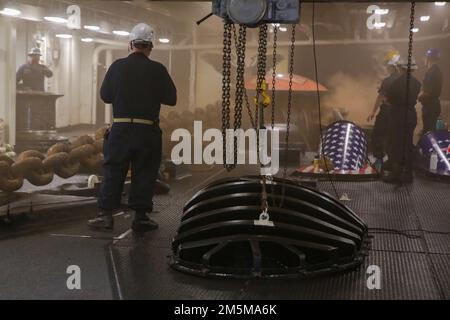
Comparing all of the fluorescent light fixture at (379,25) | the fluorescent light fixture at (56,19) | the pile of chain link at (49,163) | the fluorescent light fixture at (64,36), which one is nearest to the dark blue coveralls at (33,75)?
the fluorescent light fixture at (64,36)

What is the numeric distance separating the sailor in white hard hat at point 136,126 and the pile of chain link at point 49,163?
91 cm

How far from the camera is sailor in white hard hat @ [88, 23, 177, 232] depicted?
396 centimetres

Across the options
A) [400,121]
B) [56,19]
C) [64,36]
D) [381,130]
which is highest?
[56,19]

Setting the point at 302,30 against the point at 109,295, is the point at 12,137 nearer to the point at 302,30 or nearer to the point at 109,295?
the point at 302,30

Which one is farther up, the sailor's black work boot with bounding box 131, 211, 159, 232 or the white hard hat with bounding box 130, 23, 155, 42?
the white hard hat with bounding box 130, 23, 155, 42

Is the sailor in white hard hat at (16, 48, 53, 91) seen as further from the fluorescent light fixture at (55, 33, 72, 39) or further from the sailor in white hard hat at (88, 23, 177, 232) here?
the sailor in white hard hat at (88, 23, 177, 232)

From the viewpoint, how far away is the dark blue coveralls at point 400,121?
6652 millimetres

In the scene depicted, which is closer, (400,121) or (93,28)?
(400,121)

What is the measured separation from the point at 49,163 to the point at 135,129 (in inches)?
53.2

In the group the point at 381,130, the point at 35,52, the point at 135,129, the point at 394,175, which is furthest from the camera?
the point at 35,52

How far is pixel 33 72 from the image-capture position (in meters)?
7.96

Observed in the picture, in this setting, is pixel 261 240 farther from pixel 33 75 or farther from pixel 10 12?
pixel 33 75

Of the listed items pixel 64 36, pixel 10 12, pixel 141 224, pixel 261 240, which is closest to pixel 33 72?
pixel 64 36

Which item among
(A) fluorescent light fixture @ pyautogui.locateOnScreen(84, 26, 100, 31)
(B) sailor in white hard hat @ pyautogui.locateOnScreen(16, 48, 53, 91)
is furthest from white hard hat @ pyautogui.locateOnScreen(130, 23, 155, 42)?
(B) sailor in white hard hat @ pyautogui.locateOnScreen(16, 48, 53, 91)
